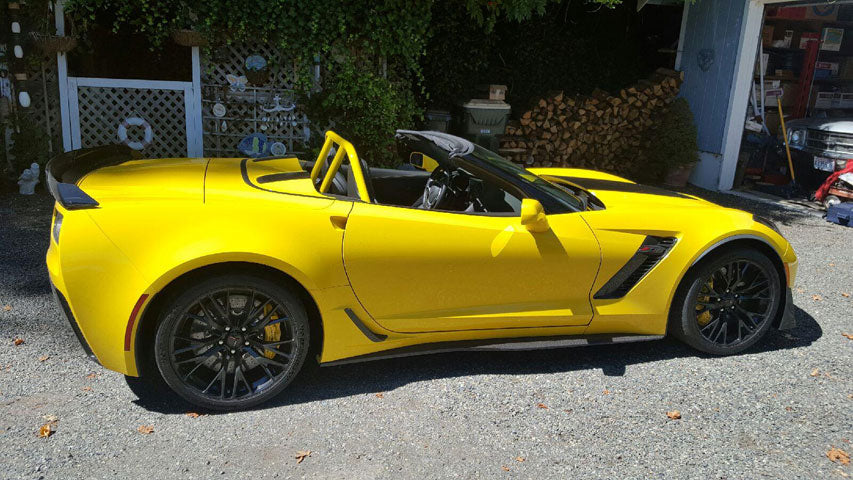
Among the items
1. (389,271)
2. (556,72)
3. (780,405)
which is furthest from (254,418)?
(556,72)

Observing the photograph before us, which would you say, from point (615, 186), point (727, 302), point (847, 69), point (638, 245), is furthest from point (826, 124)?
point (638, 245)

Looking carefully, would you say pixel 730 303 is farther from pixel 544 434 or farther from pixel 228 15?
pixel 228 15

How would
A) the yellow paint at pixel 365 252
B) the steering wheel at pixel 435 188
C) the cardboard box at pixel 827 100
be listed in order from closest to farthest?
1. the yellow paint at pixel 365 252
2. the steering wheel at pixel 435 188
3. the cardboard box at pixel 827 100

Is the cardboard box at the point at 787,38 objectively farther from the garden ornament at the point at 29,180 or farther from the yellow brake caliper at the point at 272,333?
the garden ornament at the point at 29,180

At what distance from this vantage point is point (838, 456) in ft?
10.1

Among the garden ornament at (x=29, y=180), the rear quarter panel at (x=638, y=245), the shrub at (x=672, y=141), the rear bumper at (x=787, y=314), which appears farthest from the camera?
the shrub at (x=672, y=141)

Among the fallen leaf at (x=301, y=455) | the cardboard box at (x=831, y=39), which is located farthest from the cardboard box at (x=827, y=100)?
the fallen leaf at (x=301, y=455)

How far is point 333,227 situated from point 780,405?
8.15ft

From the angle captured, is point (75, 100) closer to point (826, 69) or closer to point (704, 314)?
point (704, 314)

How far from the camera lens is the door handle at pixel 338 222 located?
10.6ft

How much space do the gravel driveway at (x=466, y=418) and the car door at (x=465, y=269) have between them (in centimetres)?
41

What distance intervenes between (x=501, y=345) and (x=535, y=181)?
0.94 meters

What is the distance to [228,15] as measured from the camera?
8031 mm

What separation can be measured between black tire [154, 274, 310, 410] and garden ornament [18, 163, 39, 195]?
18.7ft
